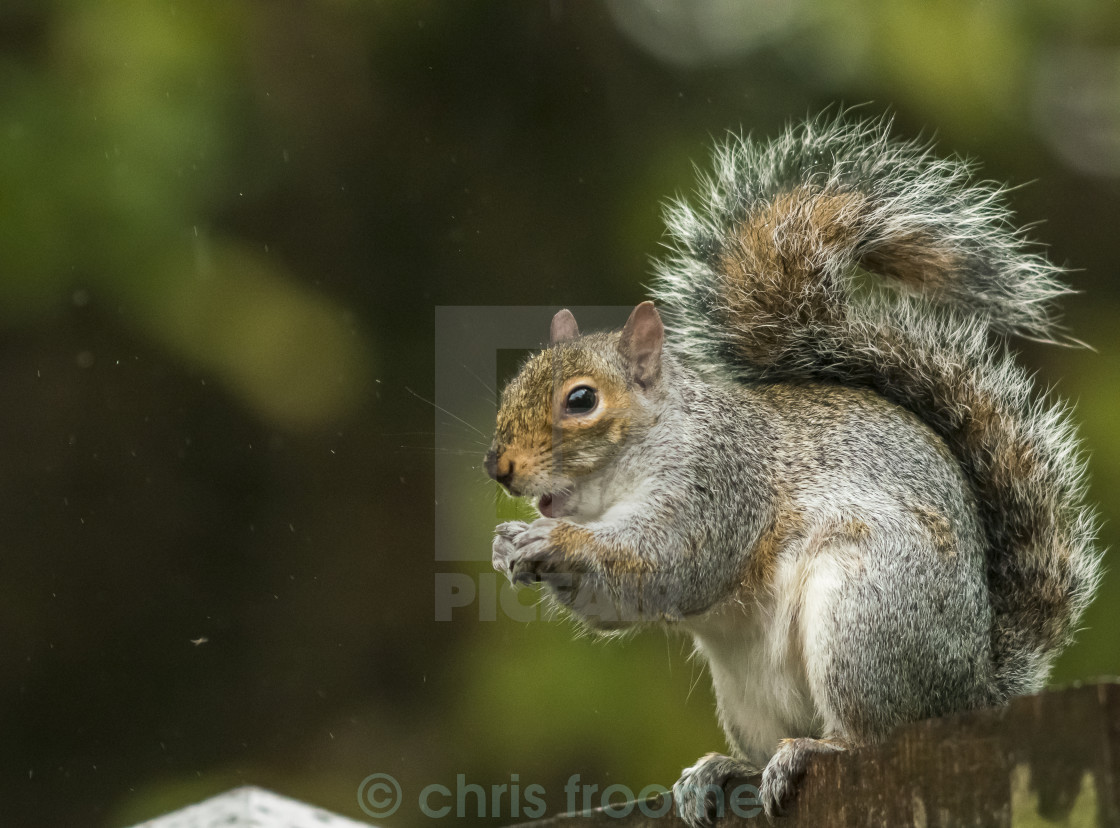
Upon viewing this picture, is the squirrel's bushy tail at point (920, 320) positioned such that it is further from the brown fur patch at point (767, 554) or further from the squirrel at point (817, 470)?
the brown fur patch at point (767, 554)

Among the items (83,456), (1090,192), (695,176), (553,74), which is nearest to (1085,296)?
(1090,192)

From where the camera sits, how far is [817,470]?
173 centimetres

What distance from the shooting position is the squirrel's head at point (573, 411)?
5.43ft

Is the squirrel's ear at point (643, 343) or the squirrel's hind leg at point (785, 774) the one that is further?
the squirrel's ear at point (643, 343)

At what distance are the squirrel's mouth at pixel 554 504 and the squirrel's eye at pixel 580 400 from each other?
0.34 ft

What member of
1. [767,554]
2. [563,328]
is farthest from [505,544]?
[563,328]

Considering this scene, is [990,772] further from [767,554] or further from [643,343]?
[643,343]

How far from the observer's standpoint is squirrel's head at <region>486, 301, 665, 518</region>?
1655mm

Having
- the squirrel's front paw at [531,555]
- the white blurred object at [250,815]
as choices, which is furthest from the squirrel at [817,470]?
the white blurred object at [250,815]

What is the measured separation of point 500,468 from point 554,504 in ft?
0.33

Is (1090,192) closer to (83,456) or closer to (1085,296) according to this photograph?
(1085,296)

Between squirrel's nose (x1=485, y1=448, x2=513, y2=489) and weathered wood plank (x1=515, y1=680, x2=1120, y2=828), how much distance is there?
463 mm

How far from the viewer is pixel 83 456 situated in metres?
3.43

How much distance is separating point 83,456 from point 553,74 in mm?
1465
